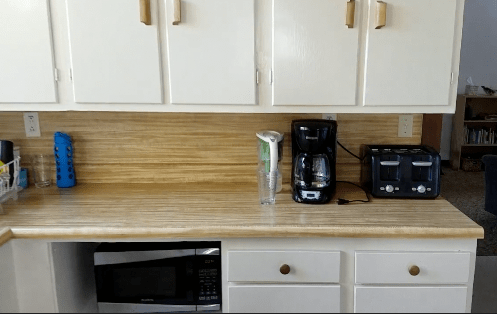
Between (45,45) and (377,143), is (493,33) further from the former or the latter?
(45,45)

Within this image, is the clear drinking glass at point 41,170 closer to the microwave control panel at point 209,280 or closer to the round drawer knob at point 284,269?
the microwave control panel at point 209,280

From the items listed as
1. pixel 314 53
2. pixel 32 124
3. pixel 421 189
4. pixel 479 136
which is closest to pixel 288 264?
pixel 421 189

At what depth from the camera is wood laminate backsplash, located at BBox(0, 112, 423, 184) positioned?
1.93m

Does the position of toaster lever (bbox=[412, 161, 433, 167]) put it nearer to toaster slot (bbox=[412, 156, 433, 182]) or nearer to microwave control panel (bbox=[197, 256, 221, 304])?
toaster slot (bbox=[412, 156, 433, 182])

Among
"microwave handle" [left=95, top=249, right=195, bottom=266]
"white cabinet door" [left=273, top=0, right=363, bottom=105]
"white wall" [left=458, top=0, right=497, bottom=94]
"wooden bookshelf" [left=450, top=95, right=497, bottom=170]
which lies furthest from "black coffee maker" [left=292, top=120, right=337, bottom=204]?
"white wall" [left=458, top=0, right=497, bottom=94]

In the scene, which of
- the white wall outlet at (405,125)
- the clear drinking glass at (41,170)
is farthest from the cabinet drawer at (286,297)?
the clear drinking glass at (41,170)

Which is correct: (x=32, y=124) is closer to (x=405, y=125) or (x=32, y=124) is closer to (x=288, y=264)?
(x=288, y=264)

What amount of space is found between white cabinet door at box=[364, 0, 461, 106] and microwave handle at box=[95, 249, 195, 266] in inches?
39.1

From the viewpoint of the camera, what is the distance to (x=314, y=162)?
165cm

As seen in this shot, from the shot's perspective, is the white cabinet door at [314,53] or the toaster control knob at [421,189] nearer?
the white cabinet door at [314,53]

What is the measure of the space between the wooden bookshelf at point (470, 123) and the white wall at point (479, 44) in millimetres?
287

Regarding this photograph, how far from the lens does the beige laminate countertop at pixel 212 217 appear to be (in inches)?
54.3

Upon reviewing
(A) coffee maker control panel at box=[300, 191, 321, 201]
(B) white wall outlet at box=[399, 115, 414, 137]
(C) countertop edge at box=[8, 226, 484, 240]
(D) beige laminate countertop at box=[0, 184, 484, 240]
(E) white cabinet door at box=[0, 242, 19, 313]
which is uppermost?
(B) white wall outlet at box=[399, 115, 414, 137]

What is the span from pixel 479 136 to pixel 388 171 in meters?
5.42
